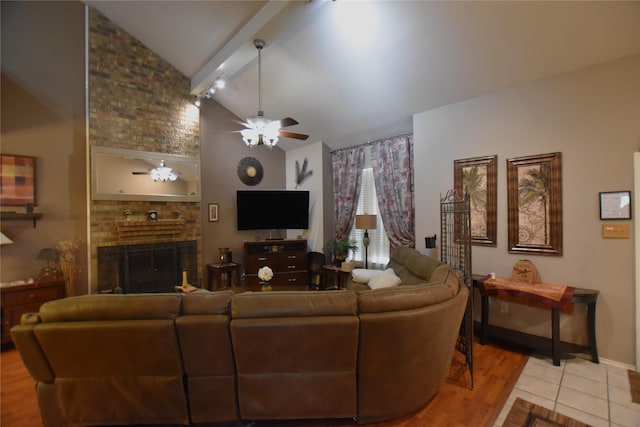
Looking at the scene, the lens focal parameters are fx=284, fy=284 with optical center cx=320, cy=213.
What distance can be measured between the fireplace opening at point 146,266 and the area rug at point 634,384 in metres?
5.76

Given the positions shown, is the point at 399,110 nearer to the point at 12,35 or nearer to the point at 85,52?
the point at 85,52

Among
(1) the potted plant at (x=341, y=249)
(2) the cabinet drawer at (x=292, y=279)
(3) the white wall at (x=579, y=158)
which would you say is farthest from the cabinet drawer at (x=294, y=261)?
(3) the white wall at (x=579, y=158)

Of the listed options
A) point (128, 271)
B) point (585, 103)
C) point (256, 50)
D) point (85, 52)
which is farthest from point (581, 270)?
point (85, 52)

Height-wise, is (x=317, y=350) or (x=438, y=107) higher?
(x=438, y=107)

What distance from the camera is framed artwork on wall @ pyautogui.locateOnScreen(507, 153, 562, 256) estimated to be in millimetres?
3049

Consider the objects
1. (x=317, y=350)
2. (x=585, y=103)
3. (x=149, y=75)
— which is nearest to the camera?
(x=317, y=350)

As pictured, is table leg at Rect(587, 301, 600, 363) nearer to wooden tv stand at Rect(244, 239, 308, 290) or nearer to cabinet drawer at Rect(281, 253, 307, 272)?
wooden tv stand at Rect(244, 239, 308, 290)

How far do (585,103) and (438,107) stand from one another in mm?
1535

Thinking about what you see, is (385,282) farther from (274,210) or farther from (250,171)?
(250,171)

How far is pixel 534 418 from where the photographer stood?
209cm

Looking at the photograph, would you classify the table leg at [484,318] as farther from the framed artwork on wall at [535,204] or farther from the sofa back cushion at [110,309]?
the sofa back cushion at [110,309]

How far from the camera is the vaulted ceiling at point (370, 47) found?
8.64 ft

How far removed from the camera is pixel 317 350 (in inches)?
71.7

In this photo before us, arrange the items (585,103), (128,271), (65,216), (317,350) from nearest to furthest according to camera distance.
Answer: (317,350) < (585,103) < (65,216) < (128,271)
